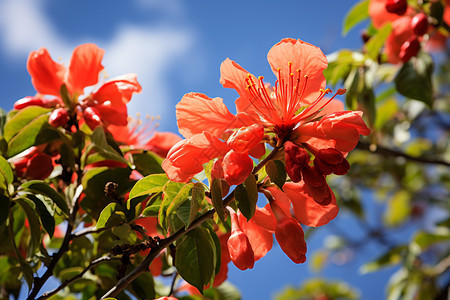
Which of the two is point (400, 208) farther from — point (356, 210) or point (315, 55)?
point (315, 55)

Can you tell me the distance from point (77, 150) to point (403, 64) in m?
1.34

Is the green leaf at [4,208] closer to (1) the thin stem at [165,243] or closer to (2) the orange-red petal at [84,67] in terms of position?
(1) the thin stem at [165,243]

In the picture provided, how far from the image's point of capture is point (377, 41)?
2080 millimetres

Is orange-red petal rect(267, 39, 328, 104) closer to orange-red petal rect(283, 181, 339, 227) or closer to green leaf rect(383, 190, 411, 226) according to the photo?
orange-red petal rect(283, 181, 339, 227)

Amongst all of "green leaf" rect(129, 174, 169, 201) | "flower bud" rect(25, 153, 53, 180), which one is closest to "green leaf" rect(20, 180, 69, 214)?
"flower bud" rect(25, 153, 53, 180)

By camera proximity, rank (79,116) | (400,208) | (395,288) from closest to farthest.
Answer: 1. (79,116)
2. (395,288)
3. (400,208)

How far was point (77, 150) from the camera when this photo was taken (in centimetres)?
155

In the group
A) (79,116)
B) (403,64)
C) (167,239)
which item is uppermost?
(403,64)

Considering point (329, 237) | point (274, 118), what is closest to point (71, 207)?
point (274, 118)

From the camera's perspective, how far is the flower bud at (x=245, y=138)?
1.03m

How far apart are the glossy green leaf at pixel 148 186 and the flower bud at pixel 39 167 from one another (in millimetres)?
423

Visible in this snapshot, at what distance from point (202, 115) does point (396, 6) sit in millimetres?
1116

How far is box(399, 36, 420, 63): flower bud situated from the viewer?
1946 millimetres

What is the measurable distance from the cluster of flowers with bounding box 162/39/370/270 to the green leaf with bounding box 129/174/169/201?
0.28 ft
